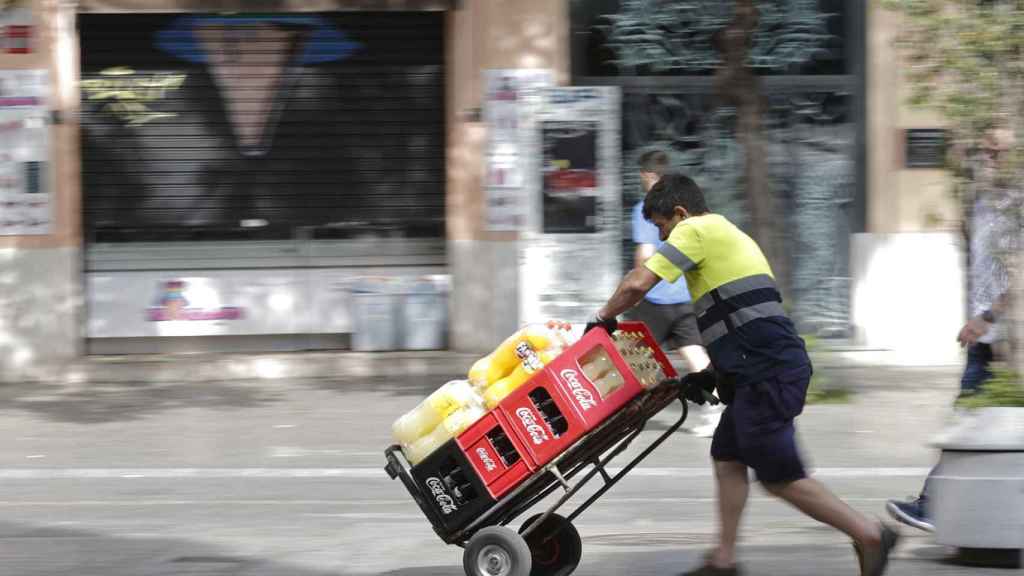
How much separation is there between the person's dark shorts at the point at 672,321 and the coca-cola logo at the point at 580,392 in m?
3.92

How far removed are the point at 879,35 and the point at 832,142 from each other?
990mm

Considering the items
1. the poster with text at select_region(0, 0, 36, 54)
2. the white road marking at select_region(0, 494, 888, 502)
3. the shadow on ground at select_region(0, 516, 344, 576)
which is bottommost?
the white road marking at select_region(0, 494, 888, 502)

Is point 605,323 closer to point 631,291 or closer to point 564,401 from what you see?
point 631,291

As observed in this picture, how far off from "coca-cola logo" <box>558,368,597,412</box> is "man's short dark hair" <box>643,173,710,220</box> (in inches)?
32.5

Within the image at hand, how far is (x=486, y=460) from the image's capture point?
5.71m

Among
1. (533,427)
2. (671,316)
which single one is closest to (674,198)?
(533,427)

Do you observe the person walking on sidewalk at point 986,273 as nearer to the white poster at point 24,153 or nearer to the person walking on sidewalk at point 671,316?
the person walking on sidewalk at point 671,316

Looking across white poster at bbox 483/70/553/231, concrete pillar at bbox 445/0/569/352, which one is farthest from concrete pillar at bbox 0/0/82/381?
white poster at bbox 483/70/553/231

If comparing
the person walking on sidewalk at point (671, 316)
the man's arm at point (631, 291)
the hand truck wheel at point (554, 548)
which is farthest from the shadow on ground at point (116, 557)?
the person walking on sidewalk at point (671, 316)

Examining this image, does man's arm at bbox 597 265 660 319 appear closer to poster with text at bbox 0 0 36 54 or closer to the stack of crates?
the stack of crates

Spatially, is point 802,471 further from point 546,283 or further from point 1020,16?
point 546,283

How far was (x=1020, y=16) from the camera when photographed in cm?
725

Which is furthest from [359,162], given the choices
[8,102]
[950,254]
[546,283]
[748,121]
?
[950,254]

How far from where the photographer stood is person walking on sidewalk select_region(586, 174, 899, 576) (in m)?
5.78
